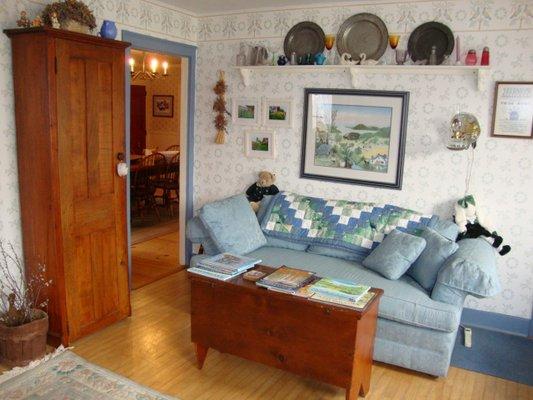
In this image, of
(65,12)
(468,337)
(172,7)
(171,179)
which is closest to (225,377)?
(468,337)

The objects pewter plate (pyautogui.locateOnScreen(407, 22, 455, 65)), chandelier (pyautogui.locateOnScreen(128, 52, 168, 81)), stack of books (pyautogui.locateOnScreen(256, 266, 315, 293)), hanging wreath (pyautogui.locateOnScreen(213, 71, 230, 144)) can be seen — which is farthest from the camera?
chandelier (pyautogui.locateOnScreen(128, 52, 168, 81))

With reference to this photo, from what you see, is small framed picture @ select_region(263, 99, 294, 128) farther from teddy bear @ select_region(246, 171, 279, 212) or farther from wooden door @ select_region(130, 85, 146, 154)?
wooden door @ select_region(130, 85, 146, 154)

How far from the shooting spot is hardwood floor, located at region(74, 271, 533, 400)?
269 centimetres

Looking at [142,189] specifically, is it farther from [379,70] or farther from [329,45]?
[379,70]

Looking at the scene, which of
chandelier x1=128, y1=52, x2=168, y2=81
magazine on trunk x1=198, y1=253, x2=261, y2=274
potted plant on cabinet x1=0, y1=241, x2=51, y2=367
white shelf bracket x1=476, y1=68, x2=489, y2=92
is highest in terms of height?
chandelier x1=128, y1=52, x2=168, y2=81

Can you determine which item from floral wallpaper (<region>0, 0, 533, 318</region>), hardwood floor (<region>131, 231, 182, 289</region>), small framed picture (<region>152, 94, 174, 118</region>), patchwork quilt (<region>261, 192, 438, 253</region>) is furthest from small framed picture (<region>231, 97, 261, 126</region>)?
small framed picture (<region>152, 94, 174, 118</region>)

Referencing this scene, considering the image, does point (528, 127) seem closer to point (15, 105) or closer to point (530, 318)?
point (530, 318)

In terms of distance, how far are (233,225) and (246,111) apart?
1.26 metres

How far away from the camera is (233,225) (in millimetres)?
3586

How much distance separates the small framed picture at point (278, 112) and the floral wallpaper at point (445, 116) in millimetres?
55

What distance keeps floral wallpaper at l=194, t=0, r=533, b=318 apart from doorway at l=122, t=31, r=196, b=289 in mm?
807

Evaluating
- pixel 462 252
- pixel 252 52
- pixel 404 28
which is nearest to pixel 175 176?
pixel 252 52

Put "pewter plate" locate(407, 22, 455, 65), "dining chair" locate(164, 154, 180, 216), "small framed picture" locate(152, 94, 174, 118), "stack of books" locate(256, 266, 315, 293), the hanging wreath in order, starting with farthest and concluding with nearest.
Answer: "small framed picture" locate(152, 94, 174, 118), "dining chair" locate(164, 154, 180, 216), the hanging wreath, "pewter plate" locate(407, 22, 455, 65), "stack of books" locate(256, 266, 315, 293)

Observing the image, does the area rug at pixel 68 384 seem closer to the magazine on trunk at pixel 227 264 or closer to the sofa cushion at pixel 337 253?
the magazine on trunk at pixel 227 264
